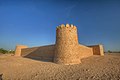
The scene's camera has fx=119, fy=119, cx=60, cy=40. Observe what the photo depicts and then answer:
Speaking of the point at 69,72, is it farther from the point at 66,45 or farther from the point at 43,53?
the point at 43,53

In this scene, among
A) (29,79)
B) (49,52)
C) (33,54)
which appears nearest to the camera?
(29,79)

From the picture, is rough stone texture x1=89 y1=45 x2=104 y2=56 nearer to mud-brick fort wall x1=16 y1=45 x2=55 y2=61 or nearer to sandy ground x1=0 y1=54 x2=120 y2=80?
mud-brick fort wall x1=16 y1=45 x2=55 y2=61

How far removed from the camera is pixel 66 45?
13.3 metres

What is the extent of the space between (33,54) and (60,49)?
10.9 meters

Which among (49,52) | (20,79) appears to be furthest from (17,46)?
(20,79)

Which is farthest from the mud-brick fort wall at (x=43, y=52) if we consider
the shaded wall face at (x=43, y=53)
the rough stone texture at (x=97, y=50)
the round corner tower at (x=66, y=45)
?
the rough stone texture at (x=97, y=50)

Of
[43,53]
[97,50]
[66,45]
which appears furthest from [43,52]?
[97,50]

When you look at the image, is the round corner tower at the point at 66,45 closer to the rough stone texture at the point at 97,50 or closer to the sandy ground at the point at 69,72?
the sandy ground at the point at 69,72

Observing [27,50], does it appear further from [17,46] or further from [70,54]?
[70,54]

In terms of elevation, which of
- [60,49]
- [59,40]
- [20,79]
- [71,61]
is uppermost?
[59,40]

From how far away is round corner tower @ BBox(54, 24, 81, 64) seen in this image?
13006mm

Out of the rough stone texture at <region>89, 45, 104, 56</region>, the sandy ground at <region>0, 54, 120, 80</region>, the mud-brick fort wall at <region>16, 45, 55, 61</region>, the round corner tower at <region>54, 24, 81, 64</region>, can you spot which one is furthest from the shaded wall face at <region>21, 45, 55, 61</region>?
the rough stone texture at <region>89, 45, 104, 56</region>

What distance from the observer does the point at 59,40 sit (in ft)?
45.2

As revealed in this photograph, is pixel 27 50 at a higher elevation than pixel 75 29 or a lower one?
lower
